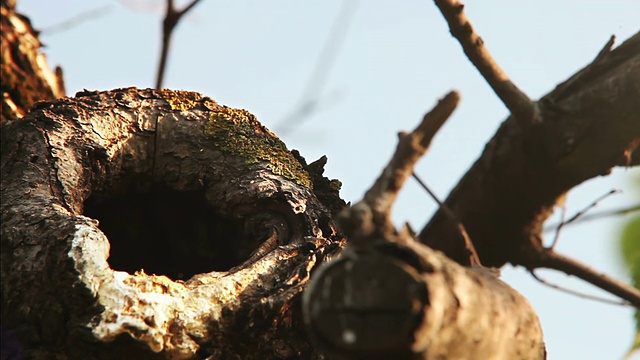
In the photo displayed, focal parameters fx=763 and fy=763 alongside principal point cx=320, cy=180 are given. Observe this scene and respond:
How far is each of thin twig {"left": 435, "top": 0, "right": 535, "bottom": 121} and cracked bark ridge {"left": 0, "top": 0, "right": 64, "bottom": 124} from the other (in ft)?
6.93

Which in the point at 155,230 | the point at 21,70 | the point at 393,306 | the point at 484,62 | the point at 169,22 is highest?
the point at 21,70

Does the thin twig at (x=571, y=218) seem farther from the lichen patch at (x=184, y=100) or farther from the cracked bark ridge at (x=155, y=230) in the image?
the lichen patch at (x=184, y=100)

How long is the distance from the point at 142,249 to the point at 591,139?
1.82 m

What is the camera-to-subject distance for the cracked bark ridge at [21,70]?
309 cm

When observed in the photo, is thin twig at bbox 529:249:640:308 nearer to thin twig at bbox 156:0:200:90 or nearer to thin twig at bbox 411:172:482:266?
thin twig at bbox 411:172:482:266

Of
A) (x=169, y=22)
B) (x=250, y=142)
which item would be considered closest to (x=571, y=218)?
(x=250, y=142)

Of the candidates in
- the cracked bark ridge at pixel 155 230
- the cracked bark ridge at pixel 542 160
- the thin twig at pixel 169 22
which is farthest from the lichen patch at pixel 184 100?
the cracked bark ridge at pixel 542 160

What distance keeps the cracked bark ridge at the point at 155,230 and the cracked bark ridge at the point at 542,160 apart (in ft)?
1.93

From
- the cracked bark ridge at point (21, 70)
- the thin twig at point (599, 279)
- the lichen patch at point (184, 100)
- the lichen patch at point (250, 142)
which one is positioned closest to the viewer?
the thin twig at point (599, 279)

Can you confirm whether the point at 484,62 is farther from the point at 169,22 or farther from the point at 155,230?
the point at 169,22

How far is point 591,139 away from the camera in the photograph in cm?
138

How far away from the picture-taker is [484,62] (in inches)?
55.7

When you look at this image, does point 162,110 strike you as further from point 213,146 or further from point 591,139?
point 591,139

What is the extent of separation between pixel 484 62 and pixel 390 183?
0.41m
